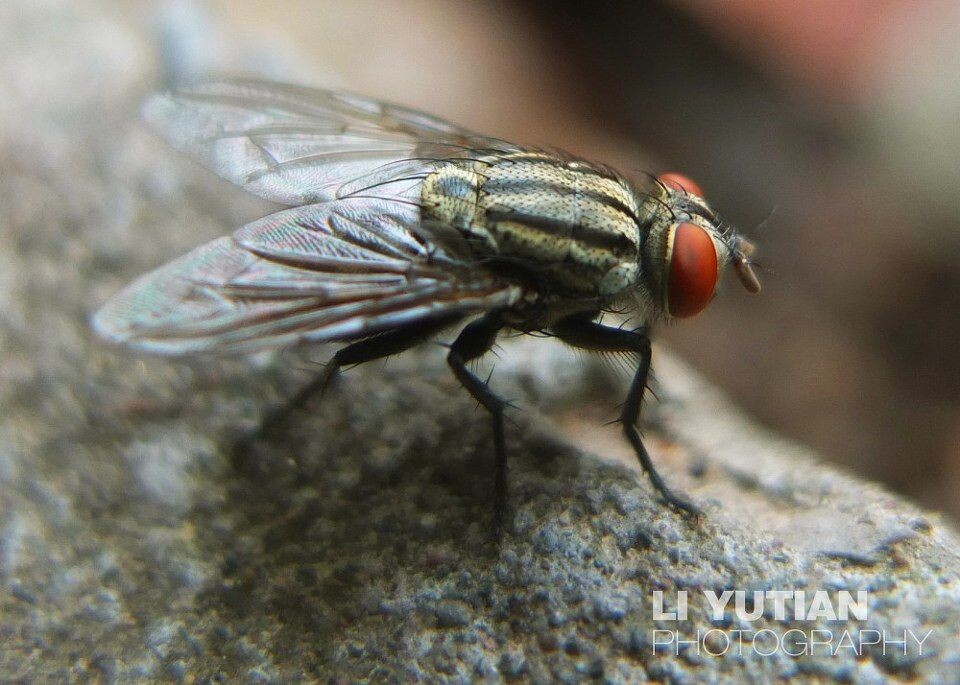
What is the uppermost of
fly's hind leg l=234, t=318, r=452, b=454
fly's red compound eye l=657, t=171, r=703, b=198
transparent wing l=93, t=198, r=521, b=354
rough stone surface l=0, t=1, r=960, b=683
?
fly's red compound eye l=657, t=171, r=703, b=198

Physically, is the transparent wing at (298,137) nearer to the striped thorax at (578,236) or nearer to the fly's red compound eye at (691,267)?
the striped thorax at (578,236)

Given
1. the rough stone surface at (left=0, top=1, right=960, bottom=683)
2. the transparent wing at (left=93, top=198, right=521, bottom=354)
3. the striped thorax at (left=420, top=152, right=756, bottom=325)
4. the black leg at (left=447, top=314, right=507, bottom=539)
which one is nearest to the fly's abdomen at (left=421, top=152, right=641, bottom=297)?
the striped thorax at (left=420, top=152, right=756, bottom=325)

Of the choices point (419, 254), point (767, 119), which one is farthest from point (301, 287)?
point (767, 119)

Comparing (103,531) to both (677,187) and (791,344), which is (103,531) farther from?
(791,344)

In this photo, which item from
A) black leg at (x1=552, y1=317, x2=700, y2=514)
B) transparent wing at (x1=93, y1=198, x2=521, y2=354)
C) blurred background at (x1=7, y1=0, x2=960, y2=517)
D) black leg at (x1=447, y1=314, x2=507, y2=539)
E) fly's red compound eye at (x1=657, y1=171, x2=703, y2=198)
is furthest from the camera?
blurred background at (x1=7, y1=0, x2=960, y2=517)

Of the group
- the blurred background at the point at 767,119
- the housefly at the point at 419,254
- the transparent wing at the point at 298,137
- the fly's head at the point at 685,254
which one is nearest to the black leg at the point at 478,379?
the housefly at the point at 419,254

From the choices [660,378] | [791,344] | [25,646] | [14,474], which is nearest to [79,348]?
[14,474]

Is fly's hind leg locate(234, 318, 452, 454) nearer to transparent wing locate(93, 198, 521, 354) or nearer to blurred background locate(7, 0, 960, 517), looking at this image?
transparent wing locate(93, 198, 521, 354)
